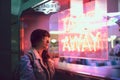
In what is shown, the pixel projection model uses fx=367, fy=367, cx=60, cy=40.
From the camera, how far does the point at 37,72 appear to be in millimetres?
4512

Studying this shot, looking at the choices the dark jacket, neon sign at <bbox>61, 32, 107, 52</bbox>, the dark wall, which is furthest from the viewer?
the dark wall

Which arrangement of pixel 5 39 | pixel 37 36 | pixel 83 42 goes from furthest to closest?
pixel 5 39, pixel 83 42, pixel 37 36

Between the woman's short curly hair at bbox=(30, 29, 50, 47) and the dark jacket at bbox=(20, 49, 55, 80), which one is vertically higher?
the woman's short curly hair at bbox=(30, 29, 50, 47)

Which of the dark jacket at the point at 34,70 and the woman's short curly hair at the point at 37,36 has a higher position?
the woman's short curly hair at the point at 37,36

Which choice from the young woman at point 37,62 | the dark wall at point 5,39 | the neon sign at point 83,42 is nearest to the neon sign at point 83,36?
the neon sign at point 83,42

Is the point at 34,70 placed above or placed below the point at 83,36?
below

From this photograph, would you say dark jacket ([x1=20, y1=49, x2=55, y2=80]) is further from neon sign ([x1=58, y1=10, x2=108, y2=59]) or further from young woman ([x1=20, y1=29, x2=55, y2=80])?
neon sign ([x1=58, y1=10, x2=108, y2=59])

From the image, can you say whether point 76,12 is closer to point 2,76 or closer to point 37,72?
point 37,72

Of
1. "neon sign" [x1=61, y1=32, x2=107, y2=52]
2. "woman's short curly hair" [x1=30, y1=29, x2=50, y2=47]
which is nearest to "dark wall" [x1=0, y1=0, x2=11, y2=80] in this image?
"neon sign" [x1=61, y1=32, x2=107, y2=52]

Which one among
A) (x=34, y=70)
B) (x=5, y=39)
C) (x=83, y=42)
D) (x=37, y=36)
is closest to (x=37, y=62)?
(x=34, y=70)

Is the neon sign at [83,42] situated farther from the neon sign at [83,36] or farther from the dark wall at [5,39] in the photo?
the dark wall at [5,39]

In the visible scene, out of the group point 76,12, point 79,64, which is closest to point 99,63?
point 79,64

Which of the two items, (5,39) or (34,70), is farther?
(5,39)

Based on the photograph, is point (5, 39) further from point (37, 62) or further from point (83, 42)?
point (37, 62)
